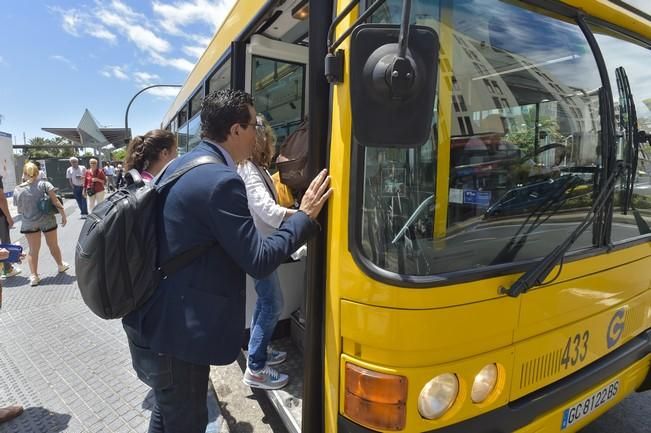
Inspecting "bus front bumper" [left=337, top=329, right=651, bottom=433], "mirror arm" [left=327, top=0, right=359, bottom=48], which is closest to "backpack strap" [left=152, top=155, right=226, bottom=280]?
"mirror arm" [left=327, top=0, right=359, bottom=48]

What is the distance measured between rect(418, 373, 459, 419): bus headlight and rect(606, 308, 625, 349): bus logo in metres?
0.99

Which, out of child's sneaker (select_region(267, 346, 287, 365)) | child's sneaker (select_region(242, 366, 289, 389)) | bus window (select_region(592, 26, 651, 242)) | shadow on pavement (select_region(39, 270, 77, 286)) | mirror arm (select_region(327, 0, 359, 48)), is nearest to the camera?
mirror arm (select_region(327, 0, 359, 48))

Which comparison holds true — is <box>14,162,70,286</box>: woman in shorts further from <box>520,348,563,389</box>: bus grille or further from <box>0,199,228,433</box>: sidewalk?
<box>520,348,563,389</box>: bus grille

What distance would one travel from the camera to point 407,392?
4.46ft

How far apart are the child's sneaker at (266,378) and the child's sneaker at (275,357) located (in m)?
0.16

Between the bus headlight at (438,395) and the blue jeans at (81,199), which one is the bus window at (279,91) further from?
the blue jeans at (81,199)

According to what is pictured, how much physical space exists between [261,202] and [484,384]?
1322 mm

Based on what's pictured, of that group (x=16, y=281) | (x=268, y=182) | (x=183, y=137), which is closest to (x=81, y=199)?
(x=16, y=281)

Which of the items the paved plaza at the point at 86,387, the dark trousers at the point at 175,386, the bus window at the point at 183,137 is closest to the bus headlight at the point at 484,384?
the dark trousers at the point at 175,386

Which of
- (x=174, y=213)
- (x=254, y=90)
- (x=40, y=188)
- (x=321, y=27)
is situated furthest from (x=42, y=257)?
(x=321, y=27)

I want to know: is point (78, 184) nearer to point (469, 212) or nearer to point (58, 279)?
point (58, 279)

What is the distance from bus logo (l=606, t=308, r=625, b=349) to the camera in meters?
1.92

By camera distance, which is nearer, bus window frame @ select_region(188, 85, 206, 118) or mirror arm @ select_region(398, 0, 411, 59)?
mirror arm @ select_region(398, 0, 411, 59)

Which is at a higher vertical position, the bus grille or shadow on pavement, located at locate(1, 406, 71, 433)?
the bus grille
